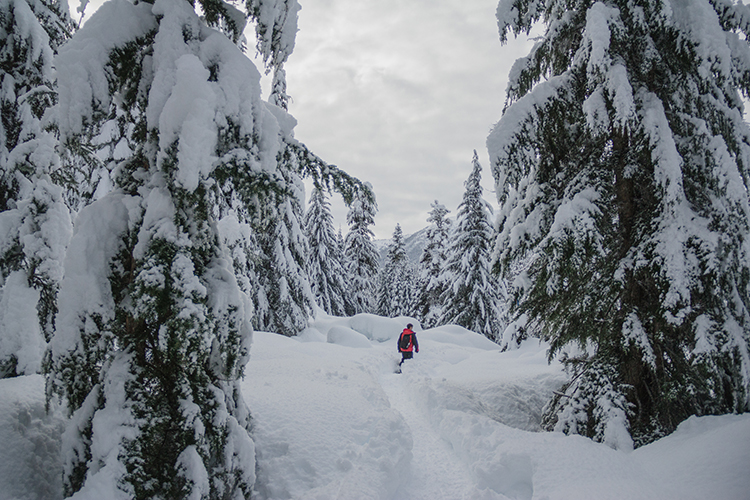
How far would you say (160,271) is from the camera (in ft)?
10.3

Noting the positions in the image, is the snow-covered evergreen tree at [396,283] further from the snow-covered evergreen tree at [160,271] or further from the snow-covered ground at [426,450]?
the snow-covered evergreen tree at [160,271]

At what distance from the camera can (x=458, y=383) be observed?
31.2 ft

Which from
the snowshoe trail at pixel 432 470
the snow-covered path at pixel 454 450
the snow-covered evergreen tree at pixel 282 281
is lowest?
the snowshoe trail at pixel 432 470

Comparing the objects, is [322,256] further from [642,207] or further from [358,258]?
[642,207]

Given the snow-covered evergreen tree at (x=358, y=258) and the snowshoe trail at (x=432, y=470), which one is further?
the snow-covered evergreen tree at (x=358, y=258)

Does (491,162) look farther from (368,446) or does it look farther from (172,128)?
(368,446)

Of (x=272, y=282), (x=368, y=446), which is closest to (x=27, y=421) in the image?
(x=368, y=446)

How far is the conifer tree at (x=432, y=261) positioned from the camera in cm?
2719

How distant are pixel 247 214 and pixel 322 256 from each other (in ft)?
85.8

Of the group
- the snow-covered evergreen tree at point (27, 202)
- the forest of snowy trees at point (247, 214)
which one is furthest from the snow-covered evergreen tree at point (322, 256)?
the snow-covered evergreen tree at point (27, 202)

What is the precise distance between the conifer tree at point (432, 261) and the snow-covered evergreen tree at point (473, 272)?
2.86m

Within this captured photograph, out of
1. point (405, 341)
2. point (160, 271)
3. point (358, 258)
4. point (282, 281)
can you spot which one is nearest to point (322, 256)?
point (358, 258)

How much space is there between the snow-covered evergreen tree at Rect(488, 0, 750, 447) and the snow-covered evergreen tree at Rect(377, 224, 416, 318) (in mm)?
31493

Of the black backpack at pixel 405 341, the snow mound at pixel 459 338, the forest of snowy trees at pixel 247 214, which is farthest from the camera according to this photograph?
the snow mound at pixel 459 338
